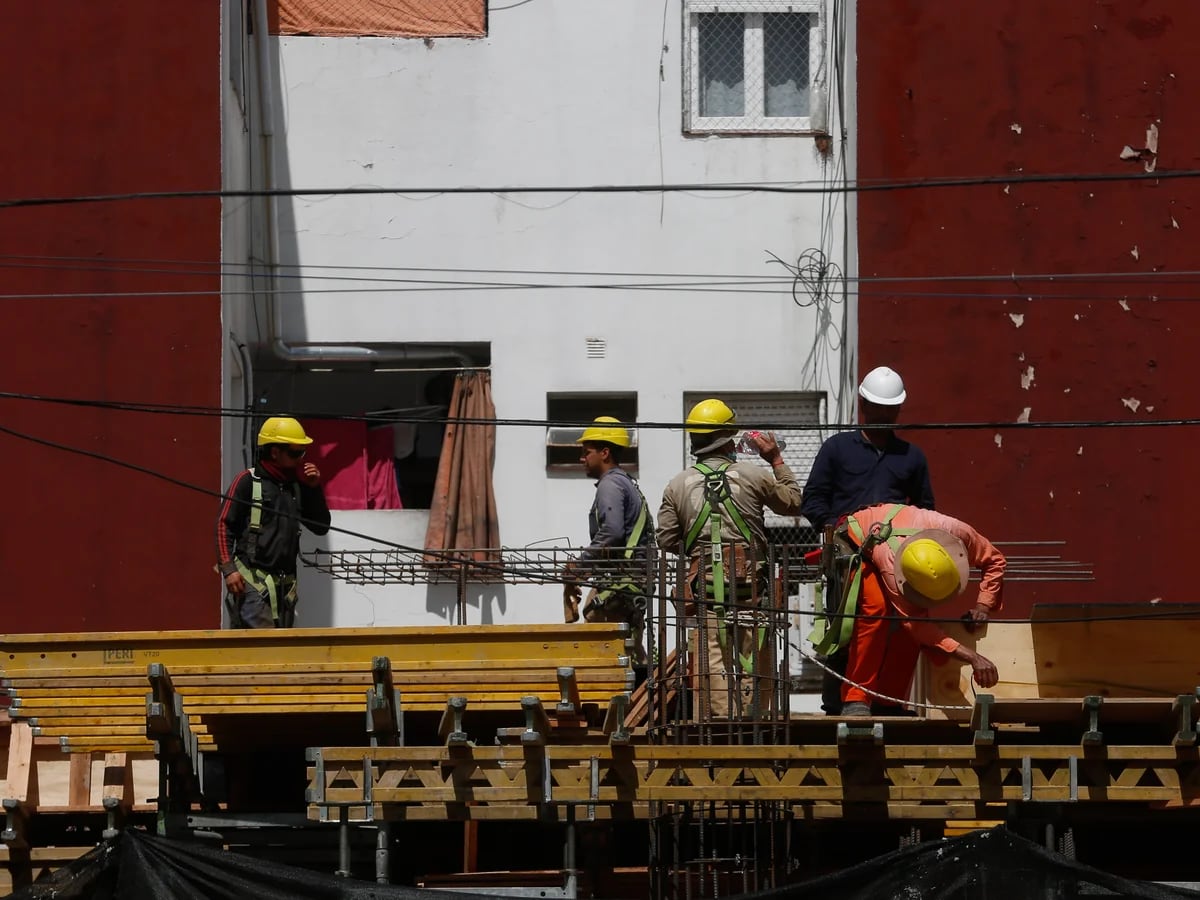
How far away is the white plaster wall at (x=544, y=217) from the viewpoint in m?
19.0

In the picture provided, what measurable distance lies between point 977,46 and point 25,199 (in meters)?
7.49

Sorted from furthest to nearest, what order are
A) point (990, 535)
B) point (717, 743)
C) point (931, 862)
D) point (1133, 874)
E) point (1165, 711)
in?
1. point (990, 535)
2. point (1133, 874)
3. point (717, 743)
4. point (1165, 711)
5. point (931, 862)

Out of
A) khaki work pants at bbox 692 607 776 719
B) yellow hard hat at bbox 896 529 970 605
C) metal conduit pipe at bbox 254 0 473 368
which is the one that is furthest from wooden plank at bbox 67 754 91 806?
metal conduit pipe at bbox 254 0 473 368

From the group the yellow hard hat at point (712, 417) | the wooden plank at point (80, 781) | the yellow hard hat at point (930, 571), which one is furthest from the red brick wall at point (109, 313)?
the yellow hard hat at point (930, 571)

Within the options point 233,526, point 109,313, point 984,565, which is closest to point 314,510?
point 233,526

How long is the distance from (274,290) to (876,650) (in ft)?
24.5

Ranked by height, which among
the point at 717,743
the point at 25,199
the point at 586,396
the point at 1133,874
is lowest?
the point at 1133,874

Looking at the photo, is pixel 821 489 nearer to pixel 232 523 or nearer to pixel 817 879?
pixel 817 879

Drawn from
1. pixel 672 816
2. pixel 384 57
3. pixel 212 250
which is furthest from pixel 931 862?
pixel 384 57

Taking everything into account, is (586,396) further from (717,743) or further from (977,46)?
(717,743)

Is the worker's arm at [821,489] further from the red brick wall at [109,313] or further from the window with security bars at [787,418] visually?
the window with security bars at [787,418]

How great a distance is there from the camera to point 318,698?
507 inches

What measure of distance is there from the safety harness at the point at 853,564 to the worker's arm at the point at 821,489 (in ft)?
1.20

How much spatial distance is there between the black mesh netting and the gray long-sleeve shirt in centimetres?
359
